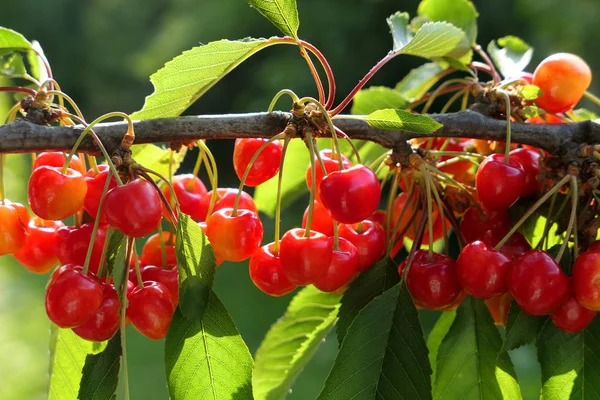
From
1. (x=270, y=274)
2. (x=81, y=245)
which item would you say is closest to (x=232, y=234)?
(x=270, y=274)

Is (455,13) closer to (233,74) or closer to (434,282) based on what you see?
(434,282)

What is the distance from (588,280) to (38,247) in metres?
0.60

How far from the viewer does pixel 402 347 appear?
768mm

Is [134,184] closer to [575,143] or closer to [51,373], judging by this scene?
[51,373]

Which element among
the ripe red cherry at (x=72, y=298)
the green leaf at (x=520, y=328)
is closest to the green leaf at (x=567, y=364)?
the green leaf at (x=520, y=328)

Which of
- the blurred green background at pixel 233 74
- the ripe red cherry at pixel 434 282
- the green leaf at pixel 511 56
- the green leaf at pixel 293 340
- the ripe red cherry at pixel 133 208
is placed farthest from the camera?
the blurred green background at pixel 233 74

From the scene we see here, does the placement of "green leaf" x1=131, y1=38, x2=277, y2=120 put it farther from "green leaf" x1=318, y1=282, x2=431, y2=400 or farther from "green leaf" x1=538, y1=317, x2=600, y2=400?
"green leaf" x1=538, y1=317, x2=600, y2=400

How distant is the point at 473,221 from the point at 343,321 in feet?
0.63

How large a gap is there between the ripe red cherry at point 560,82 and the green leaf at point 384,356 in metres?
0.33

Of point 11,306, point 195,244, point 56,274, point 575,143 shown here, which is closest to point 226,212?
point 195,244

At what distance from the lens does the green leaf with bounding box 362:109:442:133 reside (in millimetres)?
718

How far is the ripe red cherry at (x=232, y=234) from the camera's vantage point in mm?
778

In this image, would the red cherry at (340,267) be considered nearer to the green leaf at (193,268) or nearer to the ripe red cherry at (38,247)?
the green leaf at (193,268)

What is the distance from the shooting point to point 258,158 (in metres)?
0.81
